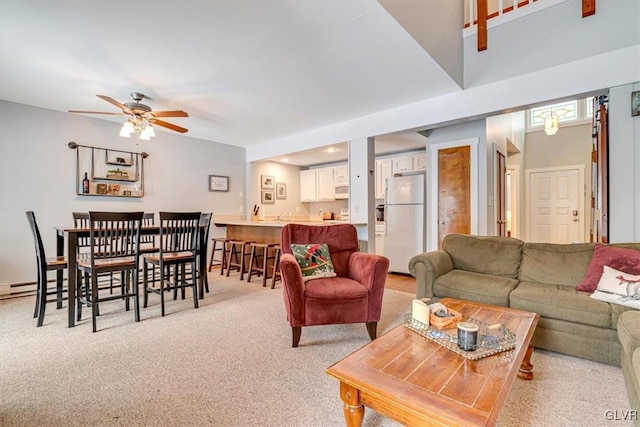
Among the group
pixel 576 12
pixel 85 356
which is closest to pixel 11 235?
pixel 85 356

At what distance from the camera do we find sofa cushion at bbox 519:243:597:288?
2.43 meters

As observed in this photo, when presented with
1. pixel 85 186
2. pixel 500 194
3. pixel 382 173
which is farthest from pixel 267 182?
pixel 500 194

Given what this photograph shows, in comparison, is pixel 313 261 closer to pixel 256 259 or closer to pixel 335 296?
pixel 335 296

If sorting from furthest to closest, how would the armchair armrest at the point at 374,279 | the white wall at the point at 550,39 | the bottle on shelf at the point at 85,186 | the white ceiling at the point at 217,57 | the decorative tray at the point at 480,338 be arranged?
the bottle on shelf at the point at 85,186 → the white wall at the point at 550,39 → the armchair armrest at the point at 374,279 → the white ceiling at the point at 217,57 → the decorative tray at the point at 480,338

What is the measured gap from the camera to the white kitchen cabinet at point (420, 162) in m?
5.33

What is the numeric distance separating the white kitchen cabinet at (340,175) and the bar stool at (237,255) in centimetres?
251

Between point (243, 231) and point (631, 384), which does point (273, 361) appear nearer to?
point (631, 384)

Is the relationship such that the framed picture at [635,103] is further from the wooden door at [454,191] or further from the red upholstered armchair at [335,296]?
the red upholstered armchair at [335,296]

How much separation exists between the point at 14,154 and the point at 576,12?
20.5ft

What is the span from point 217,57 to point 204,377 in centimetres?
255

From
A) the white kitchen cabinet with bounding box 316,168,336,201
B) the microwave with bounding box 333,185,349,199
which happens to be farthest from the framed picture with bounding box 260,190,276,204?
the microwave with bounding box 333,185,349,199

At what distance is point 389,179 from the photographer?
530 cm

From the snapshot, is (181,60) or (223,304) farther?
(223,304)

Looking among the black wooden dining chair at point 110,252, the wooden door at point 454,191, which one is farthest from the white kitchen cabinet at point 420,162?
the black wooden dining chair at point 110,252
